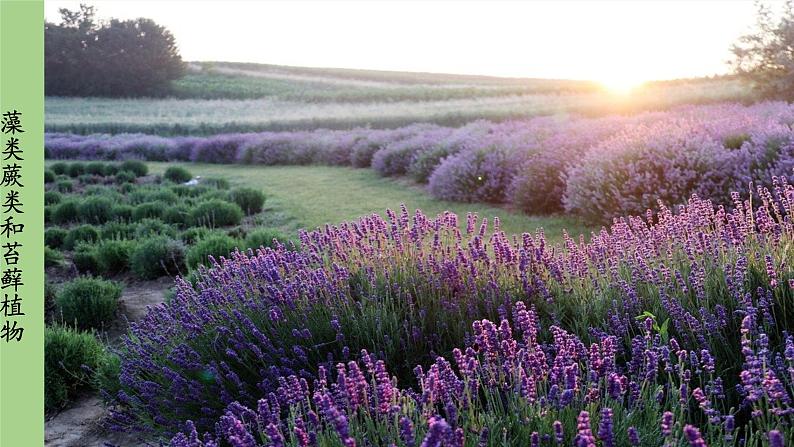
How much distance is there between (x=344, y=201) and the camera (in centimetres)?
1007

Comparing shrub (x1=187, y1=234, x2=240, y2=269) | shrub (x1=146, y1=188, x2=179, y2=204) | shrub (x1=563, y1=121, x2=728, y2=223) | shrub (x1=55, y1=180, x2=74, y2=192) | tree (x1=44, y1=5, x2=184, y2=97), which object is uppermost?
tree (x1=44, y1=5, x2=184, y2=97)

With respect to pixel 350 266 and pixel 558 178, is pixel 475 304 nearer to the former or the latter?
pixel 350 266

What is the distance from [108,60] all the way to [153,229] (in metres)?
51.4

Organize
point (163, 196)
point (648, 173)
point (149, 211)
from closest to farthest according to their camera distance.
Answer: point (648, 173) → point (149, 211) → point (163, 196)

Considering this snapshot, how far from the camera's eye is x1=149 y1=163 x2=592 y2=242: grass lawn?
24.4ft

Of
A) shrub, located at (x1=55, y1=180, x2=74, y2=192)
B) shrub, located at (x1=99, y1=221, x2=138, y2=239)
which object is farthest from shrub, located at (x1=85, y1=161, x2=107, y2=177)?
shrub, located at (x1=99, y1=221, x2=138, y2=239)

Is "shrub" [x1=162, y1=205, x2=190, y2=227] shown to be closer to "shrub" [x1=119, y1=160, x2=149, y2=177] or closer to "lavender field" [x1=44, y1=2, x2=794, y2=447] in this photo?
"lavender field" [x1=44, y1=2, x2=794, y2=447]

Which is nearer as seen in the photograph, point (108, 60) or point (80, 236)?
point (80, 236)

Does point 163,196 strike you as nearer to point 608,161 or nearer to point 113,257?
point 113,257

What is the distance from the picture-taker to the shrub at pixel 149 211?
31.2ft

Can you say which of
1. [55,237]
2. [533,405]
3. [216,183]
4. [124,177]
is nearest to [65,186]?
[124,177]

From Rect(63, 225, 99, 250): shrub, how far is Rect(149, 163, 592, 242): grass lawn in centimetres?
209

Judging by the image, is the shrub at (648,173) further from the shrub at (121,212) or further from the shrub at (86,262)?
the shrub at (121,212)

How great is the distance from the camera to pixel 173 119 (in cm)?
Result: 3684
